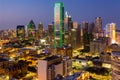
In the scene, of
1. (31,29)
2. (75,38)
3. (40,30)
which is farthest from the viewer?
(40,30)

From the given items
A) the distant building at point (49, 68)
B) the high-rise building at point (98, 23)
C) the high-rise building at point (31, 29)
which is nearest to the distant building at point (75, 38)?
the high-rise building at point (98, 23)

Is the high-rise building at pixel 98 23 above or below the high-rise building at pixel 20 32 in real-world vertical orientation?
above

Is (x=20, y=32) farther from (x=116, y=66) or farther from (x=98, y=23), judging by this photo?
(x=116, y=66)

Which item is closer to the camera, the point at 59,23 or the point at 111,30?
the point at 59,23

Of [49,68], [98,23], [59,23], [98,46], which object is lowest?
[49,68]

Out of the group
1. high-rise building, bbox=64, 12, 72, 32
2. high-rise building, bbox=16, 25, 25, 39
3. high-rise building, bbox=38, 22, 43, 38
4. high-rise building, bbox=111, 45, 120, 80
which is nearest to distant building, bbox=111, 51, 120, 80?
high-rise building, bbox=111, 45, 120, 80

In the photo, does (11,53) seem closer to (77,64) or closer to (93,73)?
(77,64)

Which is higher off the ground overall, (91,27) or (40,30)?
(91,27)

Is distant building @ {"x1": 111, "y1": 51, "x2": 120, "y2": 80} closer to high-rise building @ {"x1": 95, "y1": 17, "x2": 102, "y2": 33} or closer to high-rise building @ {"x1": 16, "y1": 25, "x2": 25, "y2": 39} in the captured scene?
high-rise building @ {"x1": 95, "y1": 17, "x2": 102, "y2": 33}

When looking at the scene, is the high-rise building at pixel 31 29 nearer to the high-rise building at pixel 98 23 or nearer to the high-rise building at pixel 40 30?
the high-rise building at pixel 40 30

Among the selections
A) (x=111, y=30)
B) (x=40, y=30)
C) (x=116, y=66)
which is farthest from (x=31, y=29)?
(x=116, y=66)
